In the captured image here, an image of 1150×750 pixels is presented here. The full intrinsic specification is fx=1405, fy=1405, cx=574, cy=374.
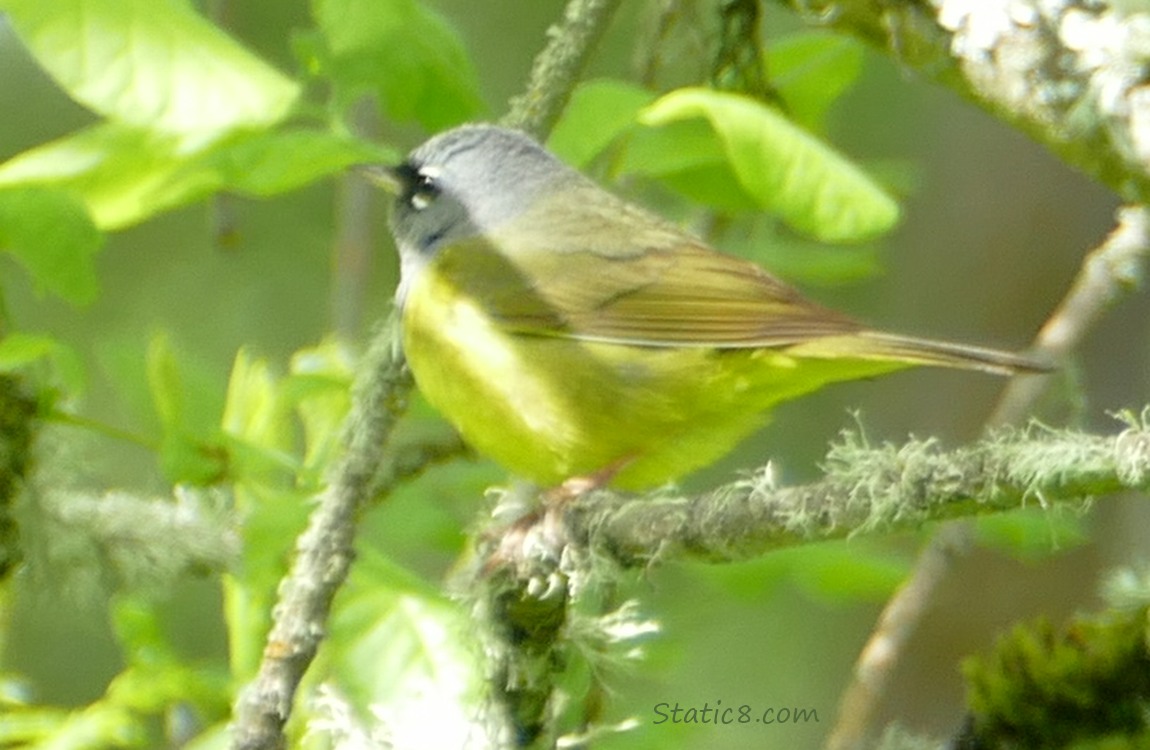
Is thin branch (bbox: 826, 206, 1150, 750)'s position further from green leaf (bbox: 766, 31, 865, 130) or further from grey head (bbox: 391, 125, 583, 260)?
grey head (bbox: 391, 125, 583, 260)

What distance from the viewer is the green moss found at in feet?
6.22

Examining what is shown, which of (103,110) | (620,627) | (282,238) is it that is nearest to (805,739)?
(282,238)

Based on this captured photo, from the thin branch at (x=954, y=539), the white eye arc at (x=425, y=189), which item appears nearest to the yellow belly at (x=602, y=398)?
the white eye arc at (x=425, y=189)

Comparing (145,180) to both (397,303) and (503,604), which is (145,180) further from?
(503,604)

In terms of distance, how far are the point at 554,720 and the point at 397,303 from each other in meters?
0.88

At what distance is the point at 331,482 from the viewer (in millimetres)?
1844

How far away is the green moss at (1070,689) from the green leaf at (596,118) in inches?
35.9

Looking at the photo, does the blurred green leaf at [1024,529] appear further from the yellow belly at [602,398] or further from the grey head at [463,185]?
the grey head at [463,185]

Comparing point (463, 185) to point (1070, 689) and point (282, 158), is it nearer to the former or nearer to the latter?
point (282, 158)

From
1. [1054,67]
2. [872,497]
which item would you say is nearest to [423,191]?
[1054,67]

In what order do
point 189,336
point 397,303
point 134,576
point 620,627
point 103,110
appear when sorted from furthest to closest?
point 189,336 < point 134,576 < point 397,303 < point 620,627 < point 103,110

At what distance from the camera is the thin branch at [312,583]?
1637 mm

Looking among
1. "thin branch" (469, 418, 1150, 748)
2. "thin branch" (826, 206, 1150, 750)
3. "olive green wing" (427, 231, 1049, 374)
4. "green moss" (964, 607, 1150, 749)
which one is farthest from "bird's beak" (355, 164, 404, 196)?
"green moss" (964, 607, 1150, 749)

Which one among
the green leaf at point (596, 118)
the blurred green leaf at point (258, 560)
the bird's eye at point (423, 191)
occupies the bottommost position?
the blurred green leaf at point (258, 560)
